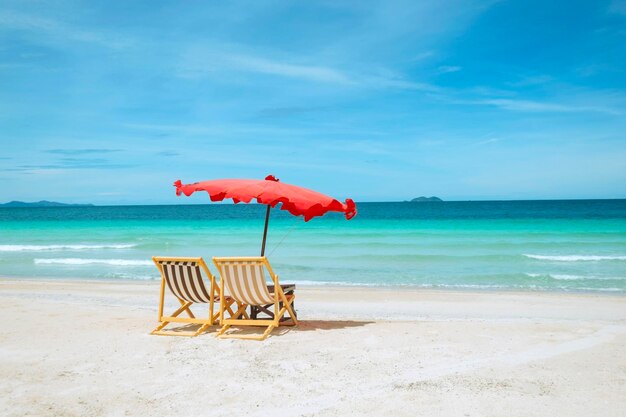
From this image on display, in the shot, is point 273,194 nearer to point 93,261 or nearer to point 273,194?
point 273,194

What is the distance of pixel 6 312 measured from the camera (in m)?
8.35

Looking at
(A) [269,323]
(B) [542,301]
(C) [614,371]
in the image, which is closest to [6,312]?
(A) [269,323]

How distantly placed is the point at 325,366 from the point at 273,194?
2147 millimetres

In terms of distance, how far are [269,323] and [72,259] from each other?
51.3 feet

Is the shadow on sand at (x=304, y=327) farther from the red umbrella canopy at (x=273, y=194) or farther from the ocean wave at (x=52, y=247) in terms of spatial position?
the ocean wave at (x=52, y=247)

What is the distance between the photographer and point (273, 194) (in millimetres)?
6164

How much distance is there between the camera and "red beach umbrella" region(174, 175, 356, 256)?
6130mm

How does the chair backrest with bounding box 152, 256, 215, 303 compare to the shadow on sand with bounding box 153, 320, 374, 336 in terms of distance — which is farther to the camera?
the shadow on sand with bounding box 153, 320, 374, 336

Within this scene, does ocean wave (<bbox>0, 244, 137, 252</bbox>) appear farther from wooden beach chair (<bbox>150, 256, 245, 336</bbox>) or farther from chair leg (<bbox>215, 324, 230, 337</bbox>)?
chair leg (<bbox>215, 324, 230, 337</bbox>)

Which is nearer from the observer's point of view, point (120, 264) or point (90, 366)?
point (90, 366)

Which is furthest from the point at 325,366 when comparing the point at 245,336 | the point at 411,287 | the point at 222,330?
the point at 411,287

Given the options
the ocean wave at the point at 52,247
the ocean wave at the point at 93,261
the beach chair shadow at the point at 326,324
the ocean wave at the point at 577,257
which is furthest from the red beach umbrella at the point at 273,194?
the ocean wave at the point at 52,247

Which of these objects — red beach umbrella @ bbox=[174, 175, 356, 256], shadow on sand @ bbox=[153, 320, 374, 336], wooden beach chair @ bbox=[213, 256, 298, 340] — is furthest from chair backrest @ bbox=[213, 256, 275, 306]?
shadow on sand @ bbox=[153, 320, 374, 336]

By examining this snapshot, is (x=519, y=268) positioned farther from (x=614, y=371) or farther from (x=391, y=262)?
(x=614, y=371)
